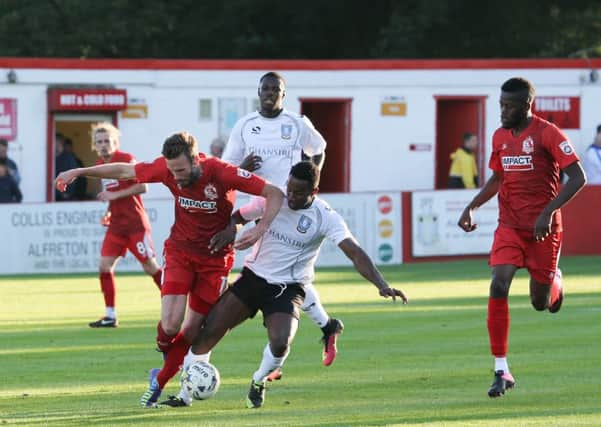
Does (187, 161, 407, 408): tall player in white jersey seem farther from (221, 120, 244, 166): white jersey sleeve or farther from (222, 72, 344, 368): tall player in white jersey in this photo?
(221, 120, 244, 166): white jersey sleeve

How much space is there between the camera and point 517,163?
11.9 metres

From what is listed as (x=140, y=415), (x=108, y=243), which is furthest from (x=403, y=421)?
(x=108, y=243)

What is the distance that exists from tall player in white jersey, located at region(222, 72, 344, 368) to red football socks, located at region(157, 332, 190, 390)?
190 cm

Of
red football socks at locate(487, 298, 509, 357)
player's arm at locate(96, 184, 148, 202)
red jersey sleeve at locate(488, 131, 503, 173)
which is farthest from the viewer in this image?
player's arm at locate(96, 184, 148, 202)

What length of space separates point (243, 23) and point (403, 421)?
3627cm

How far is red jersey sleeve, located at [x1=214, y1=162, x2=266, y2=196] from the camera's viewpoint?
1091 centimetres

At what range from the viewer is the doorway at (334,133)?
31250 millimetres

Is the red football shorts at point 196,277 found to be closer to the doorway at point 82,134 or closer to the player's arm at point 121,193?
the player's arm at point 121,193

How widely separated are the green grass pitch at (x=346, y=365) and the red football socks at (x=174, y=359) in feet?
1.02

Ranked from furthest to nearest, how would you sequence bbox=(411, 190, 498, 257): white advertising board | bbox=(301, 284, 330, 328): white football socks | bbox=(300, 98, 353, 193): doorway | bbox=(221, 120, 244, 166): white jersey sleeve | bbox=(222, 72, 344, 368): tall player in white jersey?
1. bbox=(300, 98, 353, 193): doorway
2. bbox=(411, 190, 498, 257): white advertising board
3. bbox=(221, 120, 244, 166): white jersey sleeve
4. bbox=(222, 72, 344, 368): tall player in white jersey
5. bbox=(301, 284, 330, 328): white football socks

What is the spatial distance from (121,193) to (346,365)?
3663mm

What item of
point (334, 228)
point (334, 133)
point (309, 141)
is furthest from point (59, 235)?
point (334, 228)

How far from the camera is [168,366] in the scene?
1105cm

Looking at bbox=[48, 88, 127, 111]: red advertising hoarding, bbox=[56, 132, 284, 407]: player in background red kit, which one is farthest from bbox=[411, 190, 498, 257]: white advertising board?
bbox=[56, 132, 284, 407]: player in background red kit
